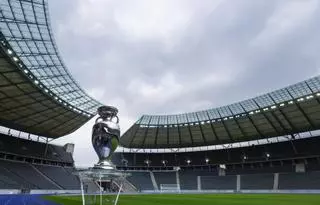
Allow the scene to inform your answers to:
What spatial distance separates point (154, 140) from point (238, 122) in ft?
82.3

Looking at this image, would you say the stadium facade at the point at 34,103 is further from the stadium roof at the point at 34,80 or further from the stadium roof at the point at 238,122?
the stadium roof at the point at 238,122

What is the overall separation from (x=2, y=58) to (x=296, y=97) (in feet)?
154

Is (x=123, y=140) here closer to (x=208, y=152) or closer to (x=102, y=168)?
(x=208, y=152)

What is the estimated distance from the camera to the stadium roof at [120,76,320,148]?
2140 inches

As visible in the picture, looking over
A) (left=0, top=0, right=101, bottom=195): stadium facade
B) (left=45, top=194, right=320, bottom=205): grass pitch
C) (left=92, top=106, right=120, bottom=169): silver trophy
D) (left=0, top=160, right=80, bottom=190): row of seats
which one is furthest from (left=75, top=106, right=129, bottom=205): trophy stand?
(left=0, top=160, right=80, bottom=190): row of seats

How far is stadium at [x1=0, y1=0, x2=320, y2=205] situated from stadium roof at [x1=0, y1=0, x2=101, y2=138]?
0.41 ft

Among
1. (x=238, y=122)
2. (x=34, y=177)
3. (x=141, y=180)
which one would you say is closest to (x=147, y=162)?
(x=141, y=180)

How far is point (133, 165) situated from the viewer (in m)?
86.1

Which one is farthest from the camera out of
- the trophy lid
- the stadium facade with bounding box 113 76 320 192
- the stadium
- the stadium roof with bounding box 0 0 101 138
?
the stadium facade with bounding box 113 76 320 192

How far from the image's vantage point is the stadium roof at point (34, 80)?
3122cm

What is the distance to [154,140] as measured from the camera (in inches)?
3214

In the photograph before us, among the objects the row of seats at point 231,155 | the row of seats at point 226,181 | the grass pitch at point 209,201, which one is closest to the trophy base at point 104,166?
the grass pitch at point 209,201

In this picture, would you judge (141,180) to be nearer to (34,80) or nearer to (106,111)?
(34,80)

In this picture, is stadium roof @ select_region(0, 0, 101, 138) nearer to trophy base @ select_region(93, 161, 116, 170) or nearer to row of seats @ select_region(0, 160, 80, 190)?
row of seats @ select_region(0, 160, 80, 190)
